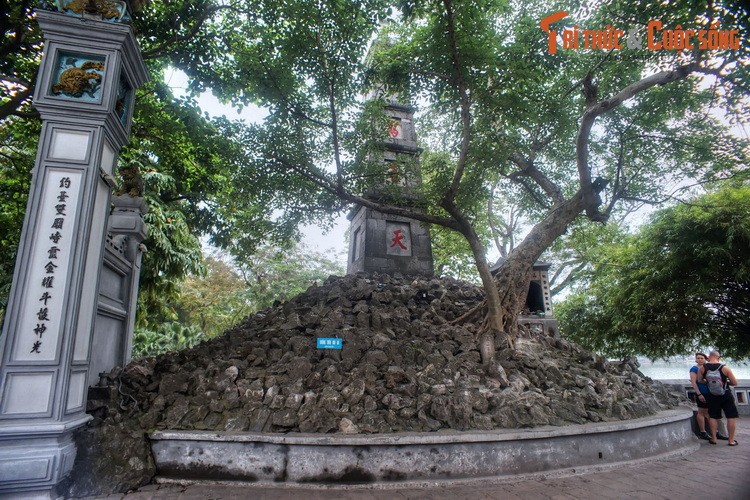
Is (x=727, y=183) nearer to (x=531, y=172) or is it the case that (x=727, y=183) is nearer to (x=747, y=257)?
(x=747, y=257)

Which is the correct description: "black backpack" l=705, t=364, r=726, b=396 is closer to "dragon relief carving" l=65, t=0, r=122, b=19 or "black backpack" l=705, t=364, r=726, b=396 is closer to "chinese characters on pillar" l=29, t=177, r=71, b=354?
"chinese characters on pillar" l=29, t=177, r=71, b=354

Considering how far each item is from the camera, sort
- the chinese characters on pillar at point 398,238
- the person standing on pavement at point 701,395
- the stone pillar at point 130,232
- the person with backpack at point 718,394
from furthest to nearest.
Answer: the chinese characters on pillar at point 398,238, the person standing on pavement at point 701,395, the person with backpack at point 718,394, the stone pillar at point 130,232

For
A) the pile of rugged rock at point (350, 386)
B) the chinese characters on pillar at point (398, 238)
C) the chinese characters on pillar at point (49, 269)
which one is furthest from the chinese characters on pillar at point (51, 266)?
the chinese characters on pillar at point (398, 238)

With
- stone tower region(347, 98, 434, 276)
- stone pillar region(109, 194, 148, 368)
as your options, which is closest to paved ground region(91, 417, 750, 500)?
stone pillar region(109, 194, 148, 368)

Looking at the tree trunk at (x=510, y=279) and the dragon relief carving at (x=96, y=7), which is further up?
the dragon relief carving at (x=96, y=7)

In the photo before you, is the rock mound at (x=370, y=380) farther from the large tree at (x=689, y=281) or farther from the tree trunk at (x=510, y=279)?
the large tree at (x=689, y=281)

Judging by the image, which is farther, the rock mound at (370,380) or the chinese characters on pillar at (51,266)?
the rock mound at (370,380)

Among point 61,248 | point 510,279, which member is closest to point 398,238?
point 510,279

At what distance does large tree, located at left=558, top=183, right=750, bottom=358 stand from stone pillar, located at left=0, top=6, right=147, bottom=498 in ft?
36.2

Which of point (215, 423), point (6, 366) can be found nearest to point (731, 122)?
point (215, 423)

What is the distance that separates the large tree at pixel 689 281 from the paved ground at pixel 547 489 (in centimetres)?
551

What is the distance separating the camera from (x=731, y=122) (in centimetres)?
789

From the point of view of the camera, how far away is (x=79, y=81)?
4414 mm

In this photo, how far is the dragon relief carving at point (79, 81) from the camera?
172 inches
